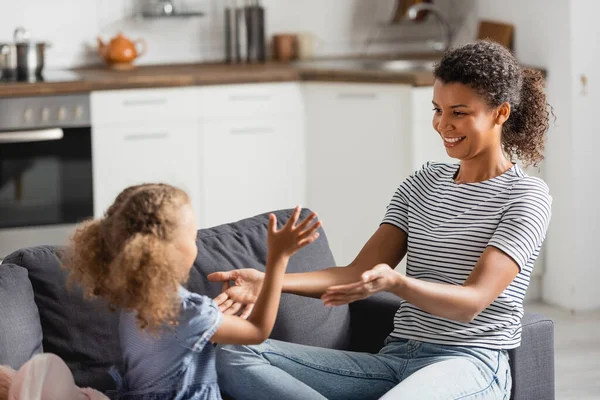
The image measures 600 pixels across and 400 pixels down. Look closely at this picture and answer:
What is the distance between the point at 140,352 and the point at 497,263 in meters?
0.75

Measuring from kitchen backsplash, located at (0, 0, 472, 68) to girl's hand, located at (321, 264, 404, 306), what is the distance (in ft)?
10.9

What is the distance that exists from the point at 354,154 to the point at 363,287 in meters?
2.62

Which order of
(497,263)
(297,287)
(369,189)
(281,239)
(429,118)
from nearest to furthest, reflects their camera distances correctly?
(281,239), (497,263), (297,287), (429,118), (369,189)

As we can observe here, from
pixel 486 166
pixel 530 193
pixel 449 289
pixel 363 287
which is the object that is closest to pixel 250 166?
pixel 486 166

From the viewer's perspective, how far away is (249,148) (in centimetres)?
457

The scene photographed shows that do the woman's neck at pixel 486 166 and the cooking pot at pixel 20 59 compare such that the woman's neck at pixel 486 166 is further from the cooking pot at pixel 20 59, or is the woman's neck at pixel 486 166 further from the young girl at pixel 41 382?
the cooking pot at pixel 20 59

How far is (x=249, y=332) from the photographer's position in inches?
75.5

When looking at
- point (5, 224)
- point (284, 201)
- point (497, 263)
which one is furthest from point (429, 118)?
point (497, 263)

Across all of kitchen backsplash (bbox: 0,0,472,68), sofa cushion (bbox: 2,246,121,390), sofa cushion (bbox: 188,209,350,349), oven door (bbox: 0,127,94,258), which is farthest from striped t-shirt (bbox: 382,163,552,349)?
kitchen backsplash (bbox: 0,0,472,68)

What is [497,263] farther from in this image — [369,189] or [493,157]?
[369,189]

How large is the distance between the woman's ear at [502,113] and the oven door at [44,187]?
2.41 m

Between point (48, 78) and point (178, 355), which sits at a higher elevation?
point (48, 78)

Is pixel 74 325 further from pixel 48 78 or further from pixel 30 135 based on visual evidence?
pixel 48 78

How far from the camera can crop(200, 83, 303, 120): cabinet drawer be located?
4469 millimetres
